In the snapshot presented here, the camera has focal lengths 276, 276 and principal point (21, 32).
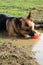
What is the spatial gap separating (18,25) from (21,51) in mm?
1746

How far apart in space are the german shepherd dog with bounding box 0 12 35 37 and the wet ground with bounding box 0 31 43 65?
0.31 metres

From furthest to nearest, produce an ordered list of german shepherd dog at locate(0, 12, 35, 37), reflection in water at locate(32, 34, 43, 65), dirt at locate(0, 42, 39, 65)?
1. german shepherd dog at locate(0, 12, 35, 37)
2. reflection in water at locate(32, 34, 43, 65)
3. dirt at locate(0, 42, 39, 65)

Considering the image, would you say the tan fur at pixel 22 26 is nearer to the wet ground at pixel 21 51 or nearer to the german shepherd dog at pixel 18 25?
the german shepherd dog at pixel 18 25

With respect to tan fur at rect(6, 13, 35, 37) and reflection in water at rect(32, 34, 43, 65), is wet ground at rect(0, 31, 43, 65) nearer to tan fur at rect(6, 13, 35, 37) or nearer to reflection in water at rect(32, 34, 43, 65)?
reflection in water at rect(32, 34, 43, 65)

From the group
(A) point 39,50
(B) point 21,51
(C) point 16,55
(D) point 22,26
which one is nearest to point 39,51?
(A) point 39,50

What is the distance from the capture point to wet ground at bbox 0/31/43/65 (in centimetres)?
627

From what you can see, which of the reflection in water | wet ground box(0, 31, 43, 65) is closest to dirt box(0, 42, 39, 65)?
wet ground box(0, 31, 43, 65)

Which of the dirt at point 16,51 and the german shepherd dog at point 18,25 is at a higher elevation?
the german shepherd dog at point 18,25

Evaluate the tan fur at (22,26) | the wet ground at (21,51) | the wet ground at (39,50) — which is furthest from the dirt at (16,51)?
the tan fur at (22,26)

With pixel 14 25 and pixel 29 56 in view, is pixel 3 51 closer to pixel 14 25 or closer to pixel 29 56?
pixel 29 56

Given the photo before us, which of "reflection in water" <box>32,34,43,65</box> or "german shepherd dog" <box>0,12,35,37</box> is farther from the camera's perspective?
"german shepherd dog" <box>0,12,35,37</box>

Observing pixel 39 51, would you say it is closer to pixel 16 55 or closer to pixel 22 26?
pixel 16 55

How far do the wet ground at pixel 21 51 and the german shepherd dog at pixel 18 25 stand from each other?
0.31 meters

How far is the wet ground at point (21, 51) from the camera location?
247 inches
